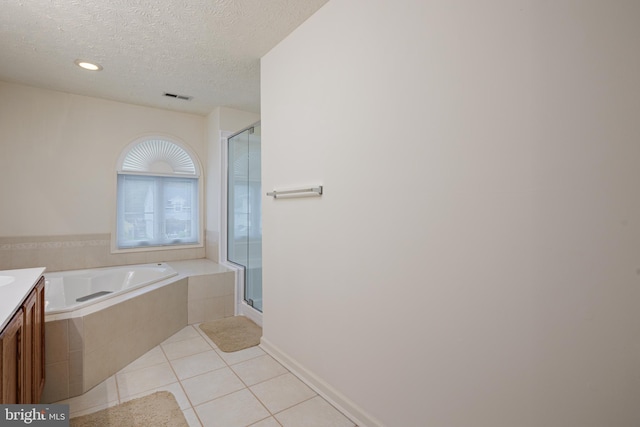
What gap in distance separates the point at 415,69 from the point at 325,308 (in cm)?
131

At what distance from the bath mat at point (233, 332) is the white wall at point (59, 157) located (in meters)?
1.64

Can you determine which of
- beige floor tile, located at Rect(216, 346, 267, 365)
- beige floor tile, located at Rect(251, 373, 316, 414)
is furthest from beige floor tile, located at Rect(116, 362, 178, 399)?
beige floor tile, located at Rect(251, 373, 316, 414)

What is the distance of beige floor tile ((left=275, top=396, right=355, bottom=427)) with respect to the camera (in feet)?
5.17

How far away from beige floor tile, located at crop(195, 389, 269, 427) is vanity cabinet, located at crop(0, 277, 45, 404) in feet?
2.51

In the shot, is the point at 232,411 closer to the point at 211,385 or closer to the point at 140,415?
the point at 211,385

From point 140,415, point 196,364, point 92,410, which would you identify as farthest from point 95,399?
point 196,364

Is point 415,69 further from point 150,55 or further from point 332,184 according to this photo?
point 150,55

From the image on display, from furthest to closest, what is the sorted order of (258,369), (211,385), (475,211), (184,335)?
(184,335) < (258,369) < (211,385) < (475,211)

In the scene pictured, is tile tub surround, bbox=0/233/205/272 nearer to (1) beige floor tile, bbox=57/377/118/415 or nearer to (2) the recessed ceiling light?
(2) the recessed ceiling light

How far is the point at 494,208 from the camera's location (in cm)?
107

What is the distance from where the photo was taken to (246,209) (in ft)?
10.5

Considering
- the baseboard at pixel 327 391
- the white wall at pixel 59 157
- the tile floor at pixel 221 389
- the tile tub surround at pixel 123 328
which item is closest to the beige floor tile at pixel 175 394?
the tile floor at pixel 221 389

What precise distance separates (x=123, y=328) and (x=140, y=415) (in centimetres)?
73

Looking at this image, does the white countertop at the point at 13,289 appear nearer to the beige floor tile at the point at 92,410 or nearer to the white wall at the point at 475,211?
the beige floor tile at the point at 92,410
